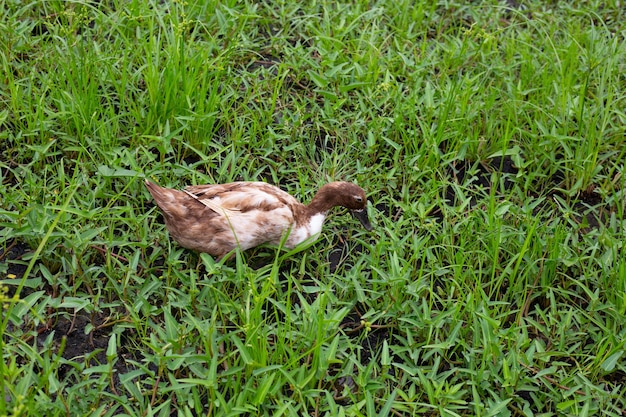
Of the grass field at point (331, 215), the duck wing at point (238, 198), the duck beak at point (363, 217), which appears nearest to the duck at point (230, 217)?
the duck wing at point (238, 198)

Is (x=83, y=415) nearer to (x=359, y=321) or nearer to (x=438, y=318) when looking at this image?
(x=359, y=321)

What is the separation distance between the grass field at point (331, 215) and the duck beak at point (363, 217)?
114mm

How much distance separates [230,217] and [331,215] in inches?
30.1

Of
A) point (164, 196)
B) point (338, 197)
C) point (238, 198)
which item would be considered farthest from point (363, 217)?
point (164, 196)

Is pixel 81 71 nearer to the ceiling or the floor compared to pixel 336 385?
nearer to the ceiling

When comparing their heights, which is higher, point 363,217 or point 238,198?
point 238,198

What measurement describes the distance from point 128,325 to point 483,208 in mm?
2246

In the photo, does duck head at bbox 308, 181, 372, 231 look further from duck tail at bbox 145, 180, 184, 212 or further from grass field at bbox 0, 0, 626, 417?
duck tail at bbox 145, 180, 184, 212

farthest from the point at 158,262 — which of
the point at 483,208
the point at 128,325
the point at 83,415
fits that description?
the point at 483,208

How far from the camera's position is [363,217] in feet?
15.0

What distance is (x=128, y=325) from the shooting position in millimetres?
3924

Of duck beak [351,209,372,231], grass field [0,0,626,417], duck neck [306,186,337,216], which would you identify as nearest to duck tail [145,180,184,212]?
grass field [0,0,626,417]

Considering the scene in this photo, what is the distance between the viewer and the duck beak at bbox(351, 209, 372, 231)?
4.54 m

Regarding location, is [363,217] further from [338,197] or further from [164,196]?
[164,196]
